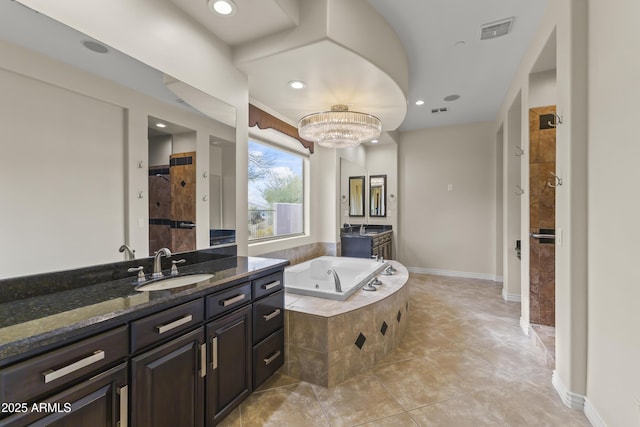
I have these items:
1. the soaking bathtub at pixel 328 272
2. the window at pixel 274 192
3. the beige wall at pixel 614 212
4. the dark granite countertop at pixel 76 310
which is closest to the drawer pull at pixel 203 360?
the dark granite countertop at pixel 76 310

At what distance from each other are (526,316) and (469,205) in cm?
270

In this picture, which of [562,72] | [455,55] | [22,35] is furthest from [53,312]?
[455,55]

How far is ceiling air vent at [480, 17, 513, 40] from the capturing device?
7.88 feet

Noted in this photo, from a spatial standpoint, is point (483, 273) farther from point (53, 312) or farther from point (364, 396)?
point (53, 312)

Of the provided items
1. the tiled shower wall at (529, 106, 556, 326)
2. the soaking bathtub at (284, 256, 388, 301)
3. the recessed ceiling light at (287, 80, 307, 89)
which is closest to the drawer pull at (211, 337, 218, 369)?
the soaking bathtub at (284, 256, 388, 301)

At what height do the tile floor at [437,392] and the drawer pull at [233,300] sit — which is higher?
the drawer pull at [233,300]

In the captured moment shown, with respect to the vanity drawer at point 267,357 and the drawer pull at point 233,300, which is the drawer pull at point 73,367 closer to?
the drawer pull at point 233,300

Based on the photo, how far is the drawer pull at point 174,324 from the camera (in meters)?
1.27

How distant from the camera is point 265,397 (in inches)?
75.3

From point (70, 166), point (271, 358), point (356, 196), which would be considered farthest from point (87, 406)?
point (356, 196)

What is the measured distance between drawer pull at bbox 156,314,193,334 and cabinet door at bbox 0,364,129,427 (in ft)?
0.58

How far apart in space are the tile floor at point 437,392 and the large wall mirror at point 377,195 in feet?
10.1

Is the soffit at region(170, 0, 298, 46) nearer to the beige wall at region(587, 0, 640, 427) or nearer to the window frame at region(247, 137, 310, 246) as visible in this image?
the window frame at region(247, 137, 310, 246)

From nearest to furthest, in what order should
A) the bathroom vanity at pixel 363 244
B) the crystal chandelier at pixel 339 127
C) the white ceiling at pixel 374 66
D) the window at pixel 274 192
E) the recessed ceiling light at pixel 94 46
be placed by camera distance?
1. the recessed ceiling light at pixel 94 46
2. the white ceiling at pixel 374 66
3. the crystal chandelier at pixel 339 127
4. the window at pixel 274 192
5. the bathroom vanity at pixel 363 244
